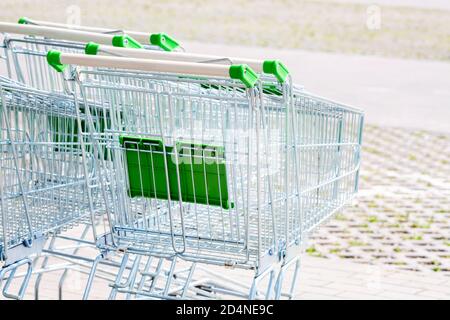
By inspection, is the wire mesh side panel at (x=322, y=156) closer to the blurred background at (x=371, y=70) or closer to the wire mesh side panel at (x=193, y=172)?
the wire mesh side panel at (x=193, y=172)

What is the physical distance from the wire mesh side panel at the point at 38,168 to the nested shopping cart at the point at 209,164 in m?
0.29

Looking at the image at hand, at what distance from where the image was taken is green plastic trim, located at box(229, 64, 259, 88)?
344cm

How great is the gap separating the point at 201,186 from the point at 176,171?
0.40 ft

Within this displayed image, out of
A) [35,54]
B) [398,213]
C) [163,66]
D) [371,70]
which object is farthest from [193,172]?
[371,70]

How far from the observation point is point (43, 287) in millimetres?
5887

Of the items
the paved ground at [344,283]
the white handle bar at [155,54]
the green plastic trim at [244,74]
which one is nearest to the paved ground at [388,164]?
the paved ground at [344,283]

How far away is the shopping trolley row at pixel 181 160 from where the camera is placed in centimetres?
377

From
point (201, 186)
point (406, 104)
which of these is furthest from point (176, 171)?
point (406, 104)

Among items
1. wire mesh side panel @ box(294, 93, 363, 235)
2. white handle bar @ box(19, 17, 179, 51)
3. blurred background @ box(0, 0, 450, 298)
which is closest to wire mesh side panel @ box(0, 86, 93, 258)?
white handle bar @ box(19, 17, 179, 51)

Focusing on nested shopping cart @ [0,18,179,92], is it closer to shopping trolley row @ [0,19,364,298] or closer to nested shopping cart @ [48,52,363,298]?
shopping trolley row @ [0,19,364,298]

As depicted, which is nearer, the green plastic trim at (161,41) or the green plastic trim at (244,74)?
the green plastic trim at (244,74)

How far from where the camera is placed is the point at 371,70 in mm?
15641

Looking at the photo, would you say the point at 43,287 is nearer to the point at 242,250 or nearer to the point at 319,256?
the point at 319,256

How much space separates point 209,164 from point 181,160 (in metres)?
0.13
